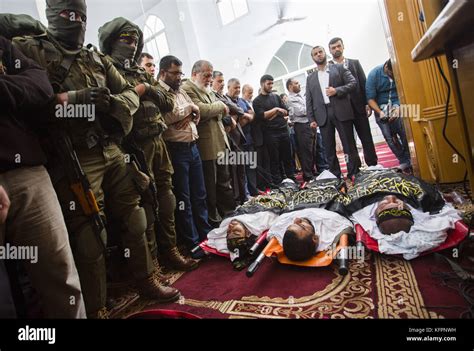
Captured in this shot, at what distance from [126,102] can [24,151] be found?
1.99 ft

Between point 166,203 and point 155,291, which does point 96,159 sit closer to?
point 166,203

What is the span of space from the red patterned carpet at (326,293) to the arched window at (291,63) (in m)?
8.51

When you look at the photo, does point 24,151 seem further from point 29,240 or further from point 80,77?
point 80,77

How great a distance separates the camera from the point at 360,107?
142 inches

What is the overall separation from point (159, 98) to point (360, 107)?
2.74 meters

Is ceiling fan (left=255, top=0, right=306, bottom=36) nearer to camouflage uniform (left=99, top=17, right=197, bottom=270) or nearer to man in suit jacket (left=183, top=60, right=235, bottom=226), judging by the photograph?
man in suit jacket (left=183, top=60, right=235, bottom=226)

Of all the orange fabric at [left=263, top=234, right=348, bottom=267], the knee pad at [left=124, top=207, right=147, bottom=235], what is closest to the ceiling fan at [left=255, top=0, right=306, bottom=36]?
the orange fabric at [left=263, top=234, right=348, bottom=267]

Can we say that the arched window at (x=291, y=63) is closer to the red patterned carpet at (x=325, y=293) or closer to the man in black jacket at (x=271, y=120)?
the man in black jacket at (x=271, y=120)

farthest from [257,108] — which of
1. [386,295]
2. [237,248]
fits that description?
[386,295]

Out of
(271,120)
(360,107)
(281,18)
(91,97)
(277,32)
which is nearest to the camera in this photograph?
(91,97)

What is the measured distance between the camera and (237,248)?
207 centimetres

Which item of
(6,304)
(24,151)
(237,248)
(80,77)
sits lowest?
(237,248)

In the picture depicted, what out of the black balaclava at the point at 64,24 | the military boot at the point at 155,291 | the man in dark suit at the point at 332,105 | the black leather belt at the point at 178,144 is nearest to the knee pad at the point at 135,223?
the military boot at the point at 155,291

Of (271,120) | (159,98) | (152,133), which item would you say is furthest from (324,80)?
(152,133)
